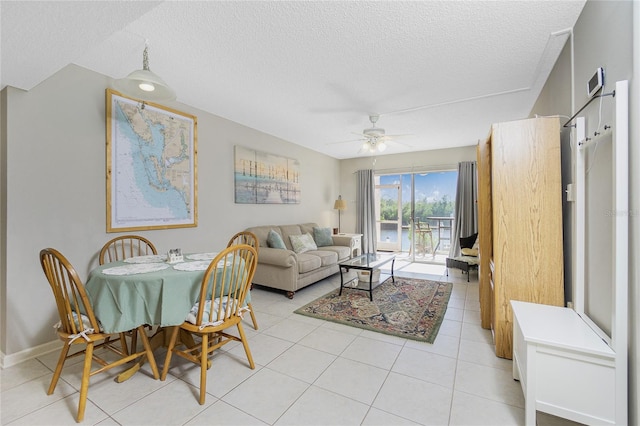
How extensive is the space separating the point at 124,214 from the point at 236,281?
5.33 ft

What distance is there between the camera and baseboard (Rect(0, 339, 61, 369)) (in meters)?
2.07

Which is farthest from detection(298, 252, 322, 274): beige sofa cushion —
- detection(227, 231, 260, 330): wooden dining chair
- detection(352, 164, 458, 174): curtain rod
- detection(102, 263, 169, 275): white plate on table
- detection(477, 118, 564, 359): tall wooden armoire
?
detection(352, 164, 458, 174): curtain rod

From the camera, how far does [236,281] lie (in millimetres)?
2004

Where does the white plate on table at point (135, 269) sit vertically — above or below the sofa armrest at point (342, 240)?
above

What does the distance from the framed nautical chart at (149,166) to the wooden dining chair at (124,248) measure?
0.14 m

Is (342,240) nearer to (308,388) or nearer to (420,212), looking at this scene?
(420,212)

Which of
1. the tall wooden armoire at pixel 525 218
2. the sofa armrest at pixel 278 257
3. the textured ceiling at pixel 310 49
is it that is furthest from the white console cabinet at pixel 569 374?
the sofa armrest at pixel 278 257

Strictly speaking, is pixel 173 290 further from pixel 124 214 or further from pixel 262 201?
pixel 262 201

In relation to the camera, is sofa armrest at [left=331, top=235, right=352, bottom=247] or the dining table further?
sofa armrest at [left=331, top=235, right=352, bottom=247]

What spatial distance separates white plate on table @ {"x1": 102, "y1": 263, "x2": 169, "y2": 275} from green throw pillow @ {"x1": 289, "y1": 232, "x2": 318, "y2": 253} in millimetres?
2534

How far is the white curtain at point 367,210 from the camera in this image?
674 centimetres

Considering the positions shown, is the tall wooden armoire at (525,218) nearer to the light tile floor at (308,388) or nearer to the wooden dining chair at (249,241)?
the light tile floor at (308,388)

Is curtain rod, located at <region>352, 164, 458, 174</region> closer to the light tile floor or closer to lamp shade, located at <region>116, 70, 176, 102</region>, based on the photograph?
the light tile floor

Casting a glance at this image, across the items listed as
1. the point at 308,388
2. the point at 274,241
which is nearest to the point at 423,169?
the point at 274,241
